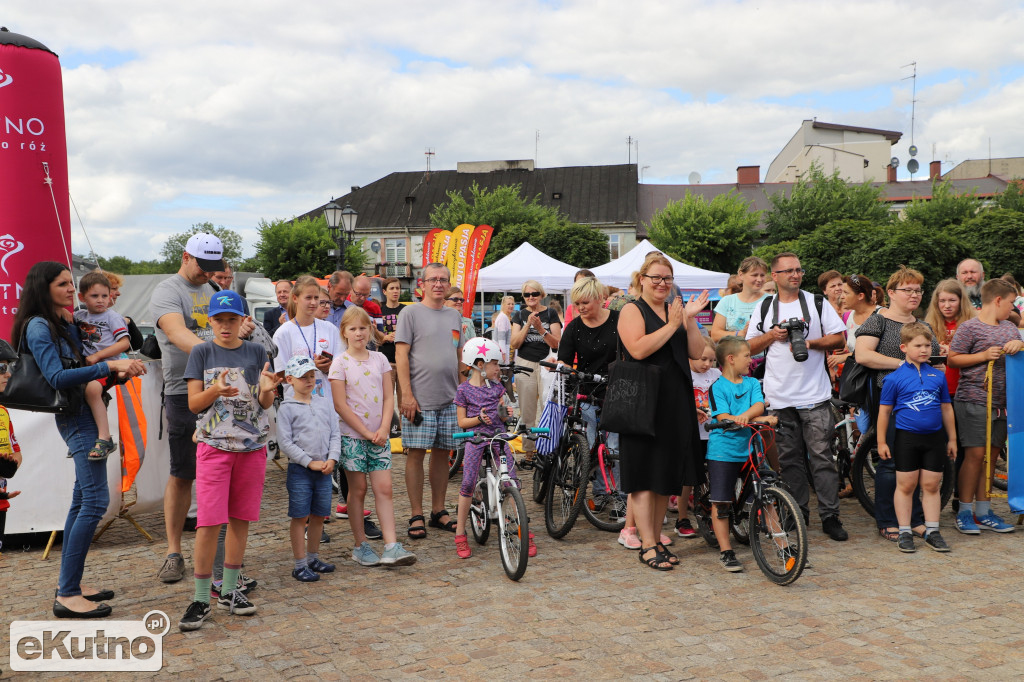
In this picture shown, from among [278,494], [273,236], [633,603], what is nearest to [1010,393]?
[633,603]

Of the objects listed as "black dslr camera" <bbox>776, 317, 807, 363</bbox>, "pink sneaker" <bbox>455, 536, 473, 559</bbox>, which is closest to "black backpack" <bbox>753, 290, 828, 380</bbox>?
"black dslr camera" <bbox>776, 317, 807, 363</bbox>

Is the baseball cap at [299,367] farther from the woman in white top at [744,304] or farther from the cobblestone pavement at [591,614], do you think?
the woman in white top at [744,304]

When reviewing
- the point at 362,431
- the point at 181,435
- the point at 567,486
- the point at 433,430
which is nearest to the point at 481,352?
the point at 433,430

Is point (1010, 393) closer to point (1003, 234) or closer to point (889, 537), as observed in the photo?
point (889, 537)

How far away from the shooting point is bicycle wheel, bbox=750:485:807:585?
488cm

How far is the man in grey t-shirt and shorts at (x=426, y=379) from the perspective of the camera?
633 centimetres

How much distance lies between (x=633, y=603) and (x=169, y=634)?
8.39ft

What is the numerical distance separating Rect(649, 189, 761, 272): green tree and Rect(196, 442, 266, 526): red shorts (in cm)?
4091

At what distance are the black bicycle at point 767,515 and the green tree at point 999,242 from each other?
2740 centimetres

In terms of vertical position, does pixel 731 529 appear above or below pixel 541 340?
below

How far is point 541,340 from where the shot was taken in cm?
911

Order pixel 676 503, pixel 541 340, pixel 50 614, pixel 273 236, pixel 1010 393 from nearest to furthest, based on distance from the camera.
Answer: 1. pixel 50 614
2. pixel 1010 393
3. pixel 676 503
4. pixel 541 340
5. pixel 273 236

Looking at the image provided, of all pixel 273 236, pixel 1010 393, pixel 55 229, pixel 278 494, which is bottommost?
pixel 278 494

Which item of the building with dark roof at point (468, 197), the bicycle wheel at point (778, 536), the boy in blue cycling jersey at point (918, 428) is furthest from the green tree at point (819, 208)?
the bicycle wheel at point (778, 536)
